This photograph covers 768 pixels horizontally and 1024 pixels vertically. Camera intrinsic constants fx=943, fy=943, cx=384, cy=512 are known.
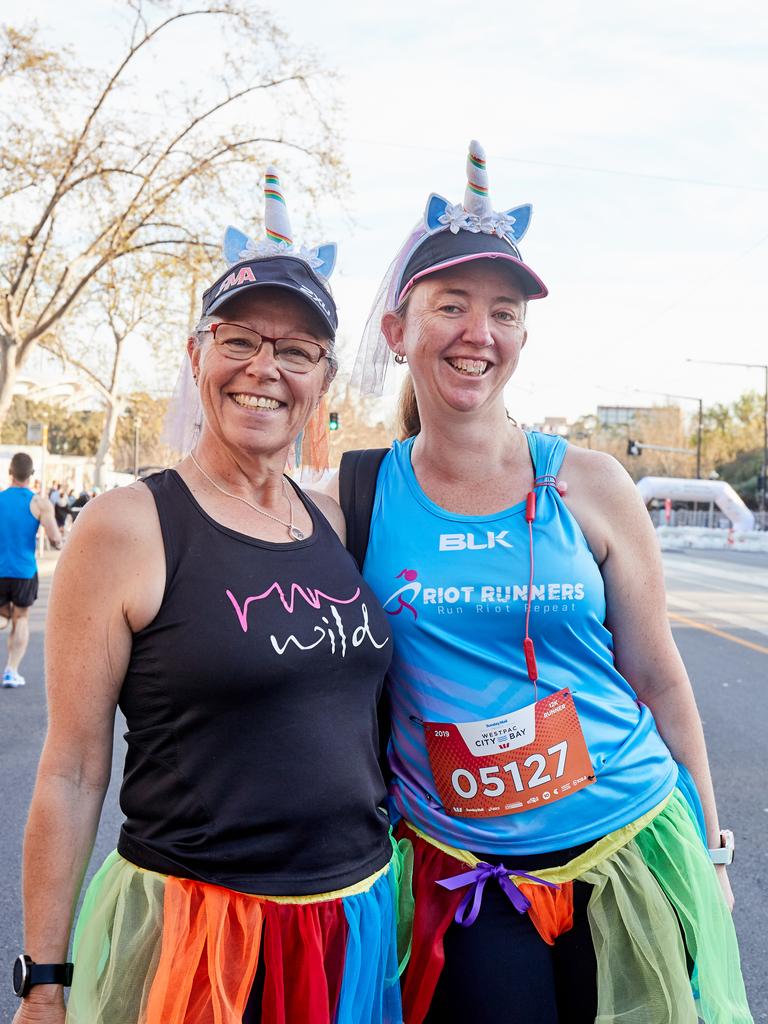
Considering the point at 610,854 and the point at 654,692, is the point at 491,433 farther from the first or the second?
the point at 610,854

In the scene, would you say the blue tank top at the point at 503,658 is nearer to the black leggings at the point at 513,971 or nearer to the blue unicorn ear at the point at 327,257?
the black leggings at the point at 513,971

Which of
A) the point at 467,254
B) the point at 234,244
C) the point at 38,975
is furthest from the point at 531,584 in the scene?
the point at 38,975

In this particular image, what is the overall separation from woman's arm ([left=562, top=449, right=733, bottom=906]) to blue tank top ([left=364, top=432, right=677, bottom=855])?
57 millimetres

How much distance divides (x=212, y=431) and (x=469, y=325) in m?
0.64

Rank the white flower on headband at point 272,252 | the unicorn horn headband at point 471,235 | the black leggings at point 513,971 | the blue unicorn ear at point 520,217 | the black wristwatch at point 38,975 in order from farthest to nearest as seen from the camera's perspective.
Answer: the blue unicorn ear at point 520,217 < the unicorn horn headband at point 471,235 < the white flower on headband at point 272,252 < the black leggings at point 513,971 < the black wristwatch at point 38,975

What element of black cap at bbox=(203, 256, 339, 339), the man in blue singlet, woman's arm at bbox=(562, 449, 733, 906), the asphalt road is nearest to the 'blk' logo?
woman's arm at bbox=(562, 449, 733, 906)

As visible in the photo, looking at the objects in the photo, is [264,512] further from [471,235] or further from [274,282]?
[471,235]

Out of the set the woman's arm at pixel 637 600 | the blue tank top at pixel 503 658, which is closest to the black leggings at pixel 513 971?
the blue tank top at pixel 503 658

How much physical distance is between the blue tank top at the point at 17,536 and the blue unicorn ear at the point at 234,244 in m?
7.04

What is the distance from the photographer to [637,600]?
7.16ft

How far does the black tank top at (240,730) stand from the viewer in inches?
68.1

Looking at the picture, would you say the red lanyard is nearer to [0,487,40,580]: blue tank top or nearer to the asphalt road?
the asphalt road

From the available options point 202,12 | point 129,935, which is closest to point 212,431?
point 129,935

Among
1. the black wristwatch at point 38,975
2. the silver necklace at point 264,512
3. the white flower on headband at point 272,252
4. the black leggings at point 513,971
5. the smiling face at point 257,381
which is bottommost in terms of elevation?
the black leggings at point 513,971
